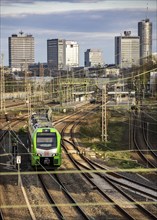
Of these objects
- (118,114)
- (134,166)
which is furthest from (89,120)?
(134,166)

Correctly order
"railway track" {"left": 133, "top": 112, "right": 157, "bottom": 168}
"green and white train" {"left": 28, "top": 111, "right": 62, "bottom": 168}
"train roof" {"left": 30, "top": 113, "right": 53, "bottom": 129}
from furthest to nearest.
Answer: "railway track" {"left": 133, "top": 112, "right": 157, "bottom": 168}, "train roof" {"left": 30, "top": 113, "right": 53, "bottom": 129}, "green and white train" {"left": 28, "top": 111, "right": 62, "bottom": 168}

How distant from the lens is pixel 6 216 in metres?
12.6

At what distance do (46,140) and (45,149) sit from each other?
354 millimetres

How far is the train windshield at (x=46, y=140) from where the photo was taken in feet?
61.4

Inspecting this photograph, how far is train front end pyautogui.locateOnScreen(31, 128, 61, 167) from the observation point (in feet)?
61.1

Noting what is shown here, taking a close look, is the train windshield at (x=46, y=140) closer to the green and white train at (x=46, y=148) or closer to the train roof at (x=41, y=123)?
the green and white train at (x=46, y=148)

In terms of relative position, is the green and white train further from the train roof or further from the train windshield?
the train roof

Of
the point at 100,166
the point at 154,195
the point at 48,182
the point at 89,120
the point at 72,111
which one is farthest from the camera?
the point at 72,111

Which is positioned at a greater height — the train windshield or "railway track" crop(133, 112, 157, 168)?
the train windshield

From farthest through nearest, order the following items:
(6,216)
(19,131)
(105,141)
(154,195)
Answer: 1. (19,131)
2. (105,141)
3. (154,195)
4. (6,216)

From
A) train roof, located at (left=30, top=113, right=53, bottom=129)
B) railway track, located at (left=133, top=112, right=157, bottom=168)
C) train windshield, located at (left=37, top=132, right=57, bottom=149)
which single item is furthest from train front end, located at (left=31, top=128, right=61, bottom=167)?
railway track, located at (left=133, top=112, right=157, bottom=168)

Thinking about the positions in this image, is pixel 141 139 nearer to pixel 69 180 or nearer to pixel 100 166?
pixel 100 166

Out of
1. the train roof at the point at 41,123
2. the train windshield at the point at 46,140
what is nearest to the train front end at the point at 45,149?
the train windshield at the point at 46,140

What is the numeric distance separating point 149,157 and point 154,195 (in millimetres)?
9139
